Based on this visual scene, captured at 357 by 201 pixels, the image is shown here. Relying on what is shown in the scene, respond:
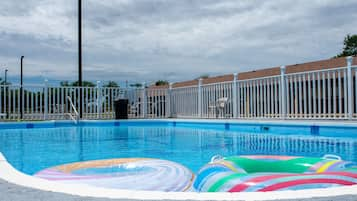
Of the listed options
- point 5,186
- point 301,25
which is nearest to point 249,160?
point 5,186

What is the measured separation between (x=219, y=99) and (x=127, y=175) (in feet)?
24.4

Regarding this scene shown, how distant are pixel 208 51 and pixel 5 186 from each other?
1561 cm

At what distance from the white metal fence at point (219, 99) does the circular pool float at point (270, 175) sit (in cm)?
474

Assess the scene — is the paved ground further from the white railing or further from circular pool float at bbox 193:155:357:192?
the white railing

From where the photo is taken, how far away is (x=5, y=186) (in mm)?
1809

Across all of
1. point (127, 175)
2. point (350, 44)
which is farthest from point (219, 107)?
point (350, 44)

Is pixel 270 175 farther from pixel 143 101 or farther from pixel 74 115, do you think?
pixel 143 101

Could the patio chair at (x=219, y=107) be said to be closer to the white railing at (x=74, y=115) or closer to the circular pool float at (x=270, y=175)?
the white railing at (x=74, y=115)

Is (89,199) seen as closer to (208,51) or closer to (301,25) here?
(301,25)

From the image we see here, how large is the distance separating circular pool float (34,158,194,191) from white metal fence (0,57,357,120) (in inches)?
201

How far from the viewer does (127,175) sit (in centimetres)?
A: 299

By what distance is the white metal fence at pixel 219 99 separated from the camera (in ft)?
23.8

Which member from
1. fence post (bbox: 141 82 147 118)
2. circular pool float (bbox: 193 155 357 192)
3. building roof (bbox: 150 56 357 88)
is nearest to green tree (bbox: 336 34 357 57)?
building roof (bbox: 150 56 357 88)

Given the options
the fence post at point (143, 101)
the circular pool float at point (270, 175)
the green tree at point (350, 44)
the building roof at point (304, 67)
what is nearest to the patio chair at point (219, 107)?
the fence post at point (143, 101)
